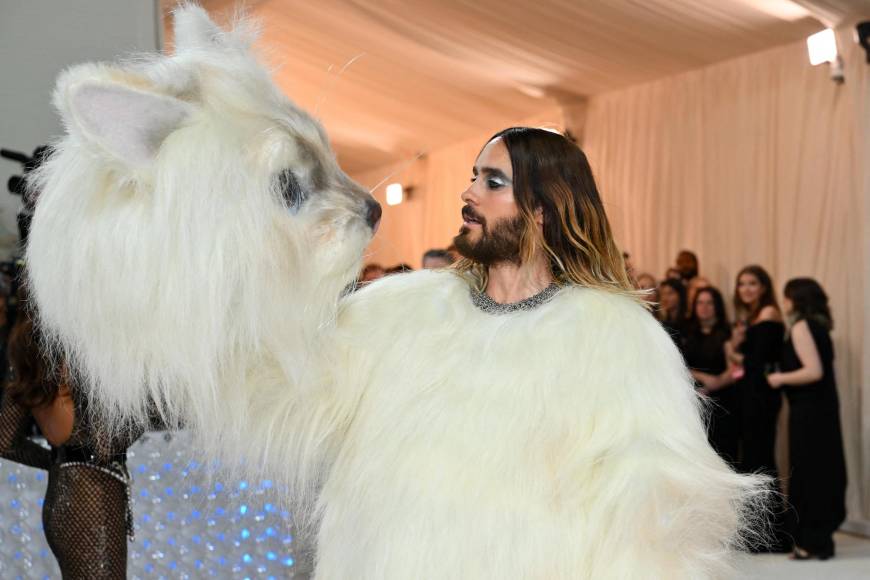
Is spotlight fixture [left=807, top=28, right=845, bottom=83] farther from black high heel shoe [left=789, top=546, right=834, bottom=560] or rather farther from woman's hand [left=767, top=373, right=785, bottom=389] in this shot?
black high heel shoe [left=789, top=546, right=834, bottom=560]

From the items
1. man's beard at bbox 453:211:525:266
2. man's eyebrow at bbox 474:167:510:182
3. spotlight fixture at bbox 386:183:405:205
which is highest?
spotlight fixture at bbox 386:183:405:205

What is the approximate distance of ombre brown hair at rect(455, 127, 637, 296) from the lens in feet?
6.30

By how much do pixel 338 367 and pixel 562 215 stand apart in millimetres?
532

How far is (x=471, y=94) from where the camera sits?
27.5ft

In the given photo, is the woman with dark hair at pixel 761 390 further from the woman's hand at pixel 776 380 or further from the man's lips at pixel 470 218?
the man's lips at pixel 470 218

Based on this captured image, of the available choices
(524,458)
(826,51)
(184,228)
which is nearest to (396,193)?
(826,51)

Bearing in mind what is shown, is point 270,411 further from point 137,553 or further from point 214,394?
point 137,553

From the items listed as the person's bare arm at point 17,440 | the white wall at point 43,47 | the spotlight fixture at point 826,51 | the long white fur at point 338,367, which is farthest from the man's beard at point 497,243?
Result: the spotlight fixture at point 826,51

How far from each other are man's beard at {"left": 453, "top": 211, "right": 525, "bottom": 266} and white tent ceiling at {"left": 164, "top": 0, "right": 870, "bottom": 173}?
3.61 m

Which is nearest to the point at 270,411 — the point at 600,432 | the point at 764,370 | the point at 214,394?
the point at 214,394

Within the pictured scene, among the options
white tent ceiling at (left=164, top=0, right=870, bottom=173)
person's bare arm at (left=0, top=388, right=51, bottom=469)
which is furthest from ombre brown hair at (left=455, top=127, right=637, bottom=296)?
white tent ceiling at (left=164, top=0, right=870, bottom=173)

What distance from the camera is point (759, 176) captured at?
7.34 m

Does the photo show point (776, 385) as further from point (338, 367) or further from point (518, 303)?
point (338, 367)

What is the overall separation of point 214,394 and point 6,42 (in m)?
3.06
